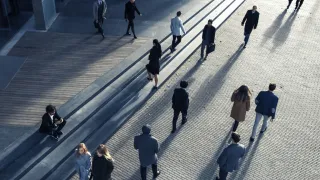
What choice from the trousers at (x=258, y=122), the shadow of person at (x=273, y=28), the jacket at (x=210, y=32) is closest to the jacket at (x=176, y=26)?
the jacket at (x=210, y=32)

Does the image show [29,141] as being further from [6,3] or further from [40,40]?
[6,3]

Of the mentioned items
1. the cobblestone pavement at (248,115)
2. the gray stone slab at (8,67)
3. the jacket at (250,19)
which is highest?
the jacket at (250,19)

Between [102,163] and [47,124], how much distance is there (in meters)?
2.69

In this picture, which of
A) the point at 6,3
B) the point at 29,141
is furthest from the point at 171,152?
the point at 6,3

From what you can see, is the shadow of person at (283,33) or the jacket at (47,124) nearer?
the jacket at (47,124)

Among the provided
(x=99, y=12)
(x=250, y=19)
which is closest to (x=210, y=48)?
(x=250, y=19)

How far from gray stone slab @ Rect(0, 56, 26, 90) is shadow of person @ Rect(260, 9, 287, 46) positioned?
9.14 meters

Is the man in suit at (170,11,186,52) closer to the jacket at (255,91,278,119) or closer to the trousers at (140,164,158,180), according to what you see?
the jacket at (255,91,278,119)

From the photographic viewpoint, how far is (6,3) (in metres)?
15.7

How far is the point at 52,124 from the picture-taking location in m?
9.81

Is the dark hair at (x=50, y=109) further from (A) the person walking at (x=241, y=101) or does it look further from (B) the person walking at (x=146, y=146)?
(A) the person walking at (x=241, y=101)

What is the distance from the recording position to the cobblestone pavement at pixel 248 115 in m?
9.83

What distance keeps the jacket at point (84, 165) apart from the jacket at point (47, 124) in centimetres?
192

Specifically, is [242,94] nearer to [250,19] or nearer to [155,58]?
[155,58]
